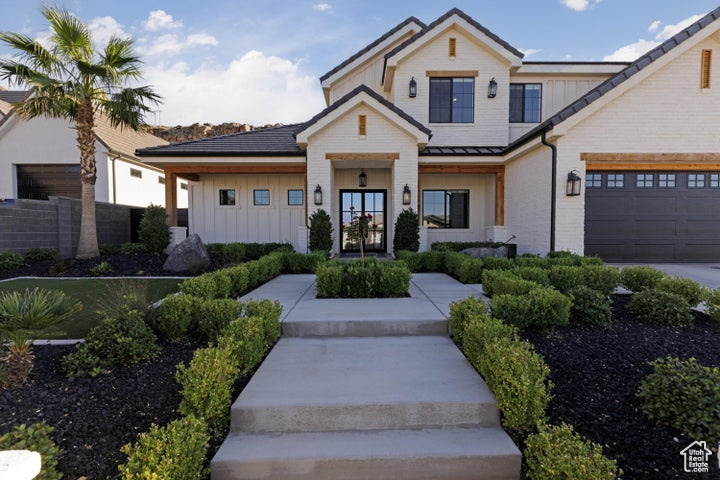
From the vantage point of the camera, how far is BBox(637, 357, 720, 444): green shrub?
2.35 meters

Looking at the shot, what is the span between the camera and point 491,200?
12.4 meters

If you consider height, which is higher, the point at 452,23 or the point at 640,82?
the point at 452,23

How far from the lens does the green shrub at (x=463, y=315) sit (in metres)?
3.72

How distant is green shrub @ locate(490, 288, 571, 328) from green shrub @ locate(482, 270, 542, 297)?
0.49 meters

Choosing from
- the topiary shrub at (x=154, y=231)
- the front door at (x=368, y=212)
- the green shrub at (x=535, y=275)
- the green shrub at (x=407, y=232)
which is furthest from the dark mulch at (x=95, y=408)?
the front door at (x=368, y=212)

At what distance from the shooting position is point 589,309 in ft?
13.8

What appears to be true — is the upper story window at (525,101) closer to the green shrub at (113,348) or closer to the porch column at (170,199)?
the porch column at (170,199)

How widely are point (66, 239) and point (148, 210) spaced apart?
2.59 metres

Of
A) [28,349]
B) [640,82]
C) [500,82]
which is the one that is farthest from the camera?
[500,82]

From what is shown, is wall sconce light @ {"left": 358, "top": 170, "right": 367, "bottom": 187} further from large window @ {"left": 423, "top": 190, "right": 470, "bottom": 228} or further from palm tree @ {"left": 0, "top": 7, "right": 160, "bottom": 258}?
palm tree @ {"left": 0, "top": 7, "right": 160, "bottom": 258}

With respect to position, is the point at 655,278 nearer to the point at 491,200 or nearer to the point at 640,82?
the point at 640,82

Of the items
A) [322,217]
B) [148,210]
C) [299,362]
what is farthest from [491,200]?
[148,210]

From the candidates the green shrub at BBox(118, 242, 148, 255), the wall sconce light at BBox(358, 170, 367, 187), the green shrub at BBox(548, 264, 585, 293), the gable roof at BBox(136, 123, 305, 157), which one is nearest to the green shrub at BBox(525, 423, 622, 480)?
the green shrub at BBox(548, 264, 585, 293)

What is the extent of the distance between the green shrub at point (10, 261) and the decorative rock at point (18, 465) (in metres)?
10.4
